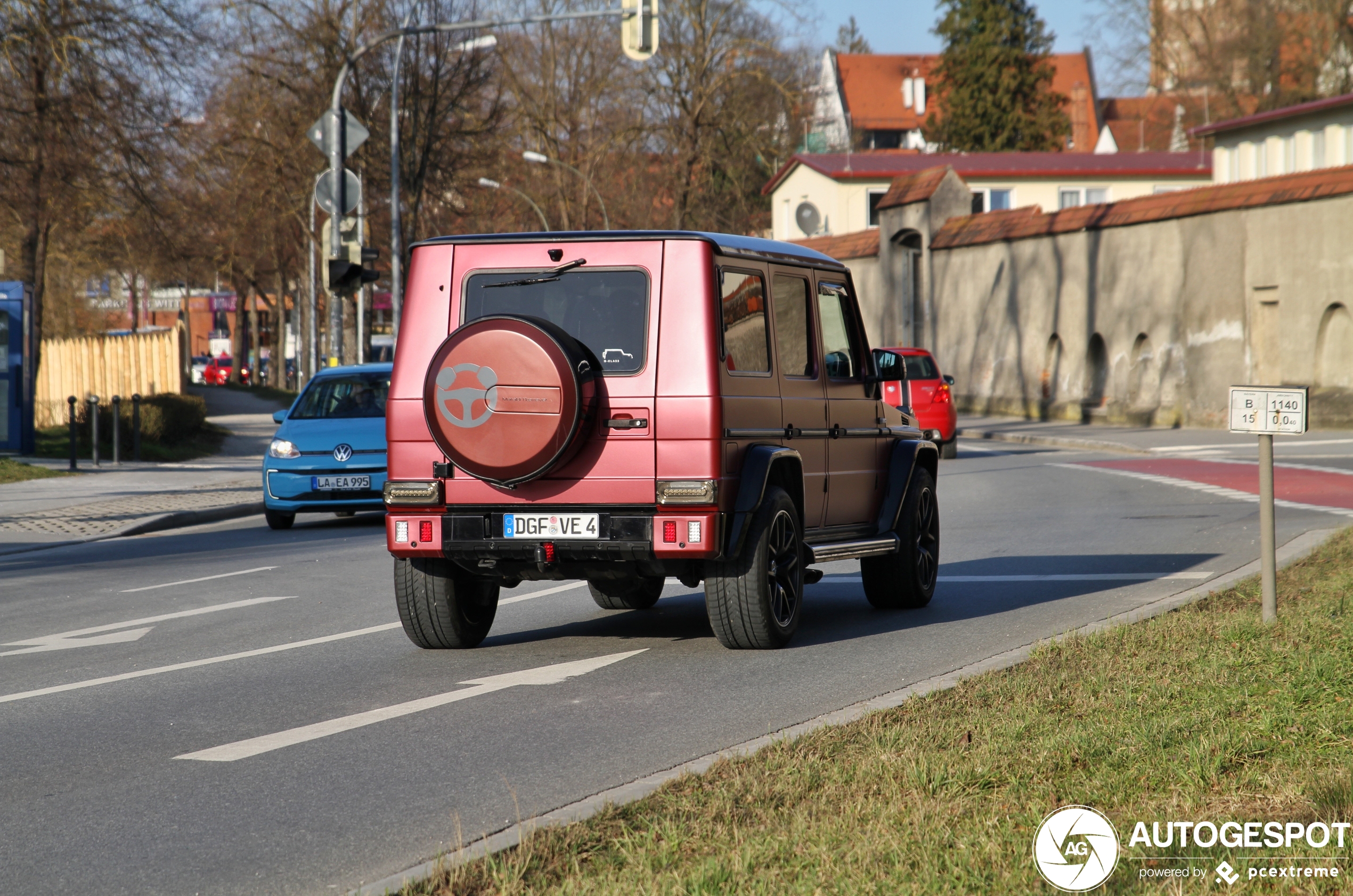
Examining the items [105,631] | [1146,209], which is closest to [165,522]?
[105,631]

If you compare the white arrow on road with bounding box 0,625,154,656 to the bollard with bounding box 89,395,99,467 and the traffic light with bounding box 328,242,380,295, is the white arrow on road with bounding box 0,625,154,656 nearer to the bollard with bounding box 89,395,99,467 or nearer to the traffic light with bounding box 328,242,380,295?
the traffic light with bounding box 328,242,380,295

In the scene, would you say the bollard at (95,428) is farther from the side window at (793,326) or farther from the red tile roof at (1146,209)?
the red tile roof at (1146,209)

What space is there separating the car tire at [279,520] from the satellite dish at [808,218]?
3843 cm

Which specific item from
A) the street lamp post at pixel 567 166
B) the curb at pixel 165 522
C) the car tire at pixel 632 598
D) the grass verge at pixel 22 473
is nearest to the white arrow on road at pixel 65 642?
the car tire at pixel 632 598

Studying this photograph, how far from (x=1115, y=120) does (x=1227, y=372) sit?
7397cm

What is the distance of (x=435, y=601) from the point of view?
8078mm

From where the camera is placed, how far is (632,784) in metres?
5.16

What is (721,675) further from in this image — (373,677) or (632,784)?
(632,784)

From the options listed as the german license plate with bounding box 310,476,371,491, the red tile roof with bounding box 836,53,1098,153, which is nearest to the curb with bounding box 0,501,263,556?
the german license plate with bounding box 310,476,371,491

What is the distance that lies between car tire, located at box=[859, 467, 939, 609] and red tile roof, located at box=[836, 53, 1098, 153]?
301 feet

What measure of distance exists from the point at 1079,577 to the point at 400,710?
19.0ft

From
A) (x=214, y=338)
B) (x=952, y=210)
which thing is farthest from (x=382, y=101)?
(x=214, y=338)

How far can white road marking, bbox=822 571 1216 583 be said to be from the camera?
10.6 m

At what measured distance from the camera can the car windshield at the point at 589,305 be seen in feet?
24.8
